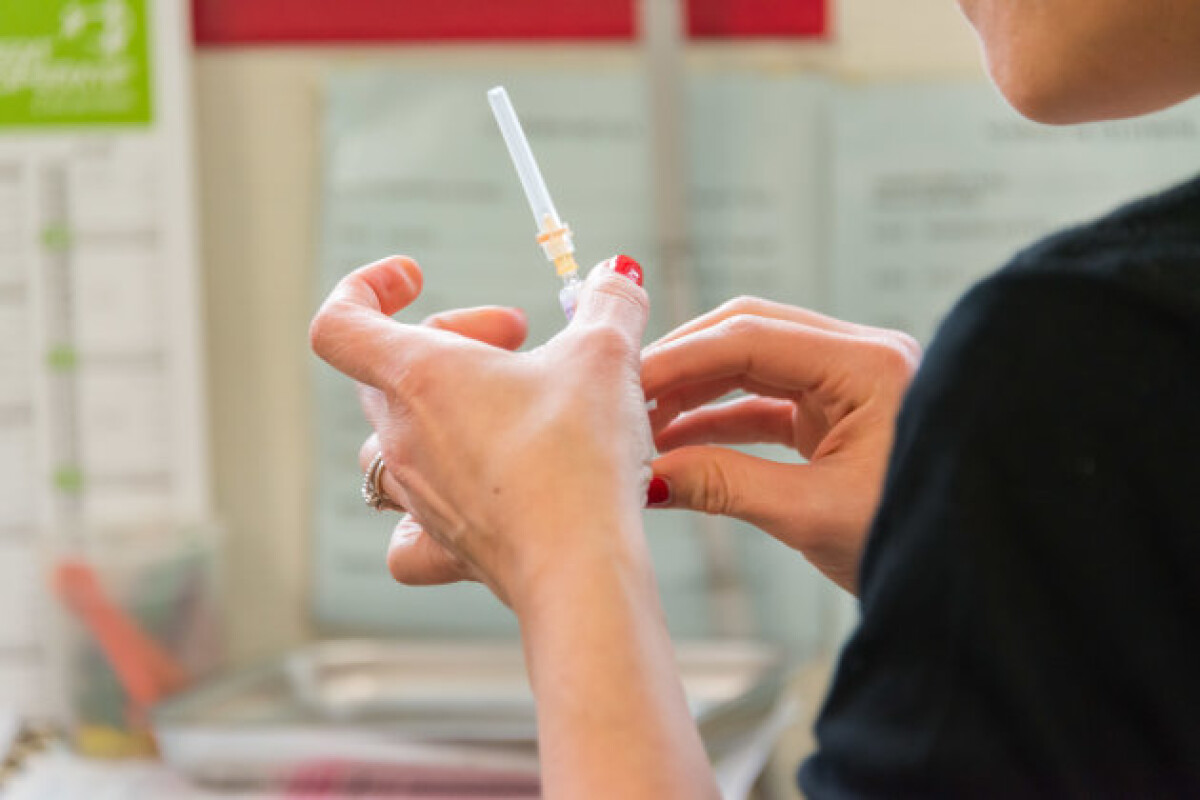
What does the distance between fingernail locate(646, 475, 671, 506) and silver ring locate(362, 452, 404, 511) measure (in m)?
0.11

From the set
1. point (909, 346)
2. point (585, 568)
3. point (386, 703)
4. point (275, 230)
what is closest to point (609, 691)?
point (585, 568)

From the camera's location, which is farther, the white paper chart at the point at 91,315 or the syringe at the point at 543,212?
the white paper chart at the point at 91,315

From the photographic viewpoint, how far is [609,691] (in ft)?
1.37

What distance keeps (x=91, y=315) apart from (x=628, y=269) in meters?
0.82

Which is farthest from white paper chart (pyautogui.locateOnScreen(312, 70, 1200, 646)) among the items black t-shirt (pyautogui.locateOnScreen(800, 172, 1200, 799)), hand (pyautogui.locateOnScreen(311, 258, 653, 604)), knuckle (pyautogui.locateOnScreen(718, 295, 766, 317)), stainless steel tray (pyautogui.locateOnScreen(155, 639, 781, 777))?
black t-shirt (pyautogui.locateOnScreen(800, 172, 1200, 799))

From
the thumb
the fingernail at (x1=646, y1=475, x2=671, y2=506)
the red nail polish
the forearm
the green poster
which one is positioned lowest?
the forearm

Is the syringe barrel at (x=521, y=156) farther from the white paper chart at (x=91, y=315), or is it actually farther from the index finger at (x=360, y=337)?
the white paper chart at (x=91, y=315)

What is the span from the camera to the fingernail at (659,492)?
54 centimetres

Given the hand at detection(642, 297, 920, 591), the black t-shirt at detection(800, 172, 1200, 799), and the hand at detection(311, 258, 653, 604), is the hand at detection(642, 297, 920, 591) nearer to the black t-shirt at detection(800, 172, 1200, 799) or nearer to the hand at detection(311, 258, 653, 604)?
the hand at detection(311, 258, 653, 604)

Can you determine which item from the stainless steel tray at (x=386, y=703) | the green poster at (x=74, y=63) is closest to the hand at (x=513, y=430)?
the stainless steel tray at (x=386, y=703)

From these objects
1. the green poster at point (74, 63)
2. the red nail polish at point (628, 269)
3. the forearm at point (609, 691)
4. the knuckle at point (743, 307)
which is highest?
the green poster at point (74, 63)

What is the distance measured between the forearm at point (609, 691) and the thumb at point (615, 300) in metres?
0.09

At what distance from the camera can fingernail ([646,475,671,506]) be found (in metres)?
0.54

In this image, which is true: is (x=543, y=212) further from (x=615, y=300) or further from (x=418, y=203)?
(x=418, y=203)
